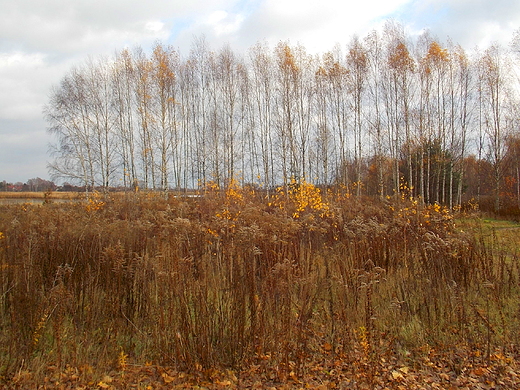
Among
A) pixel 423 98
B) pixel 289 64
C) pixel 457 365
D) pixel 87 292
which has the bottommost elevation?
pixel 457 365

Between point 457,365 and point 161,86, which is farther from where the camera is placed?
point 161,86

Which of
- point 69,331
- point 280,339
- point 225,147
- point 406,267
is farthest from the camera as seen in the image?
point 225,147

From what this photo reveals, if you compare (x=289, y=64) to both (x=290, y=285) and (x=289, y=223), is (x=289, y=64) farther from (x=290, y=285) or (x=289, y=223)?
(x=290, y=285)

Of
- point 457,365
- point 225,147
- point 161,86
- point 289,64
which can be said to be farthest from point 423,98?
point 457,365

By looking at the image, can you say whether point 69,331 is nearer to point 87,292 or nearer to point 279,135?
point 87,292

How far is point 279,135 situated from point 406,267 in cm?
1741

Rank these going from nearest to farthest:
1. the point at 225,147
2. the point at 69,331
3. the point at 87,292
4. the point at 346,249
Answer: the point at 69,331
the point at 87,292
the point at 346,249
the point at 225,147

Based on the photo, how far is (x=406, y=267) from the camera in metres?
6.27

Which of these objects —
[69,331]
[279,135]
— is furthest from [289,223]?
[279,135]

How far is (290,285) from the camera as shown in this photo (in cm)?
404

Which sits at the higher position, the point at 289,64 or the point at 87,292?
the point at 289,64

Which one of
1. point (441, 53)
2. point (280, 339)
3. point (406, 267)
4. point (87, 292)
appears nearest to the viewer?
point (280, 339)

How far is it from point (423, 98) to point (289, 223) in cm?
1896

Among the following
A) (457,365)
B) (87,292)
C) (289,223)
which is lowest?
(457,365)
